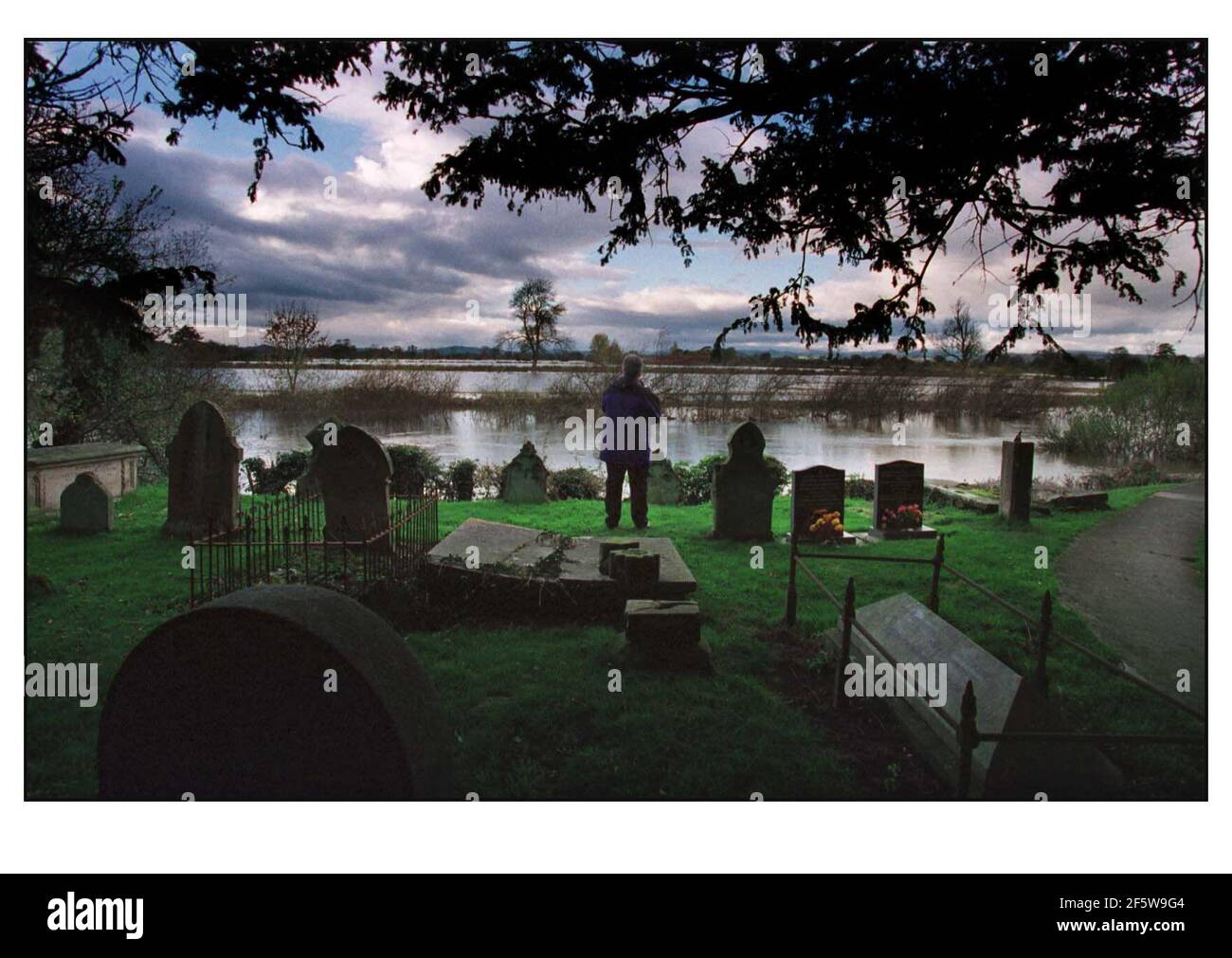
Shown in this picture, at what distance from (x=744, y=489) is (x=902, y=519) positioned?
2.50m

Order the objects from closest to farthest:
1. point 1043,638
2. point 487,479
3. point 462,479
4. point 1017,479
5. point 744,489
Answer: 1. point 1043,638
2. point 744,489
3. point 1017,479
4. point 462,479
5. point 487,479

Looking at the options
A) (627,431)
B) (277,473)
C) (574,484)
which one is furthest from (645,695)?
(277,473)

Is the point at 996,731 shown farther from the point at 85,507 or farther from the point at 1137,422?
the point at 1137,422

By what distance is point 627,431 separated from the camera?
9398mm

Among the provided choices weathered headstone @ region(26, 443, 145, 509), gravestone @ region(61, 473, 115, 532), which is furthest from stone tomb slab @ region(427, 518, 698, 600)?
weathered headstone @ region(26, 443, 145, 509)

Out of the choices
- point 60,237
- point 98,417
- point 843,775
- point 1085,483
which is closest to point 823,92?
point 843,775

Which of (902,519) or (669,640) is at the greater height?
(902,519)

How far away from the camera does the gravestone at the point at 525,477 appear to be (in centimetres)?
1168

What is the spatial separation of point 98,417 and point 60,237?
719 centimetres

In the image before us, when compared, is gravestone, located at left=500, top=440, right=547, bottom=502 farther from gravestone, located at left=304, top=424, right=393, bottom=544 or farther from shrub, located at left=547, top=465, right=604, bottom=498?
gravestone, located at left=304, top=424, right=393, bottom=544

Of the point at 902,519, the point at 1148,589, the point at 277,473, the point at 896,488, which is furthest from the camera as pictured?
the point at 277,473

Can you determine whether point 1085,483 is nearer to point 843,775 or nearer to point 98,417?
point 843,775

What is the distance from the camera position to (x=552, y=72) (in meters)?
4.68

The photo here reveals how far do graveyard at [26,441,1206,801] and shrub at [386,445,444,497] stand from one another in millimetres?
3736
